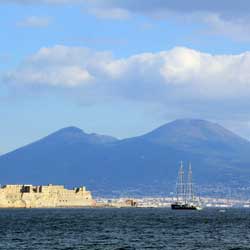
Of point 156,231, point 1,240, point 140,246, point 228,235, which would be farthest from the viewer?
point 156,231

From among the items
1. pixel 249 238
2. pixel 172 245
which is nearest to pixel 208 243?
pixel 172 245

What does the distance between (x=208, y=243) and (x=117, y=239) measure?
1256 cm

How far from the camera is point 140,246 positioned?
9969cm

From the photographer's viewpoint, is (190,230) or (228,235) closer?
(228,235)

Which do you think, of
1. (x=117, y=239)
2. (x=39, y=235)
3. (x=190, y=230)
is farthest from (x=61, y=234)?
(x=190, y=230)

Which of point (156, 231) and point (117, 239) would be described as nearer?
point (117, 239)

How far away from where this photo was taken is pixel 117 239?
362ft

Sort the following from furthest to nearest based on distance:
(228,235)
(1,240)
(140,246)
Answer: (228,235) → (1,240) → (140,246)

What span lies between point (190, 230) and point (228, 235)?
47.8 feet

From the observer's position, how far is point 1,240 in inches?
4274

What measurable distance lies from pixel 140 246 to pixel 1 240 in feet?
60.6

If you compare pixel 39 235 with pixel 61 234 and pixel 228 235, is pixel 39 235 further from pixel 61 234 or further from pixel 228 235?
pixel 228 235

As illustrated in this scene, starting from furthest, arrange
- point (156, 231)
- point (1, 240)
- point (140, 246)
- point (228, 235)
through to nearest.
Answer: point (156, 231) < point (228, 235) < point (1, 240) < point (140, 246)

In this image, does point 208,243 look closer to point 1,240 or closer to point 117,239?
point 117,239
